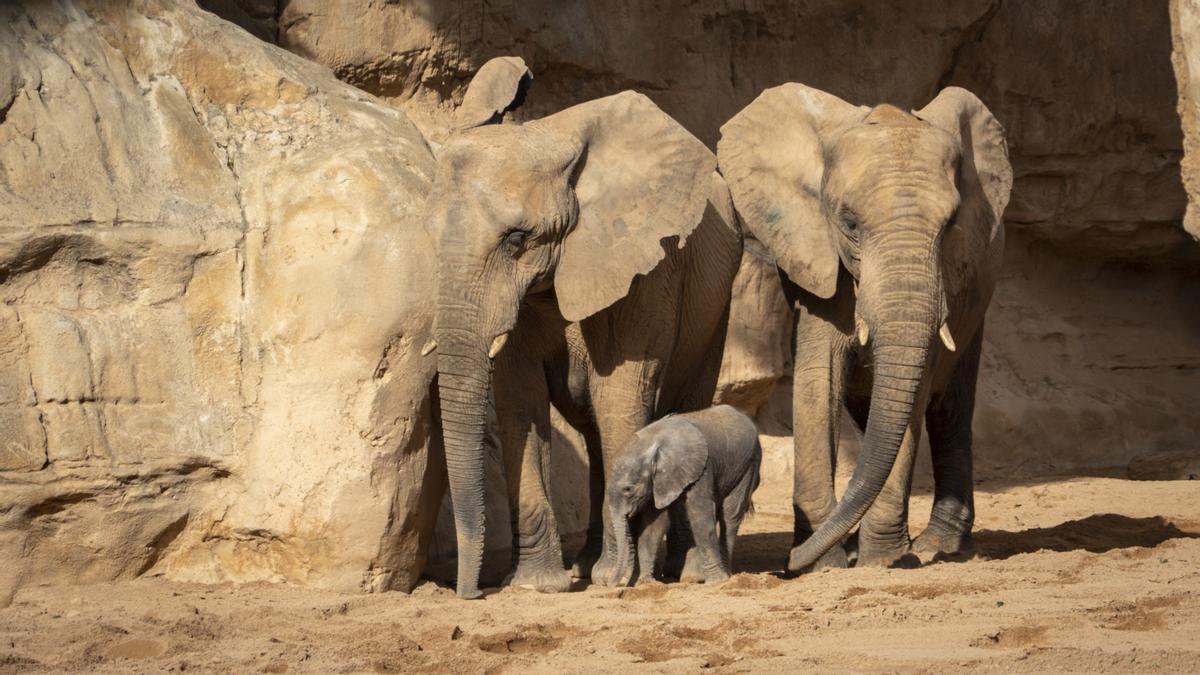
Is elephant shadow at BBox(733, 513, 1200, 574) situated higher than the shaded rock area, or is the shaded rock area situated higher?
the shaded rock area

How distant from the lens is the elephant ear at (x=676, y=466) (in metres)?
8.06

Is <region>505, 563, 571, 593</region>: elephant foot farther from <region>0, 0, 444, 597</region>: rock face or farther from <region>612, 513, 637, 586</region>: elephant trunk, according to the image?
<region>0, 0, 444, 597</region>: rock face

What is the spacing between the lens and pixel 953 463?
9.92m

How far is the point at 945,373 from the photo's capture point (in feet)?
30.0

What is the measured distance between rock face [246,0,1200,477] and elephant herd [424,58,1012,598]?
2967 mm

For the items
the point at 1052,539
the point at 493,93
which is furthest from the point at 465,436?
the point at 1052,539

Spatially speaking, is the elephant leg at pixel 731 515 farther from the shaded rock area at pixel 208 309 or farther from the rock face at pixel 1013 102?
the rock face at pixel 1013 102

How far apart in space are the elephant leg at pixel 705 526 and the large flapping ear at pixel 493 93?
6.64 ft

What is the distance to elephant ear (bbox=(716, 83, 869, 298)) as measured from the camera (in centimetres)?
848

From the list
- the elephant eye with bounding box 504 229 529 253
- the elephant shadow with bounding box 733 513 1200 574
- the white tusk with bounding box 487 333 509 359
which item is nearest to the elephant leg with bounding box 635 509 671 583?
the elephant shadow with bounding box 733 513 1200 574

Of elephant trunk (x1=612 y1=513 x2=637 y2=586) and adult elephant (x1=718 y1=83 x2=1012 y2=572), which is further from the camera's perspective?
elephant trunk (x1=612 y1=513 x2=637 y2=586)

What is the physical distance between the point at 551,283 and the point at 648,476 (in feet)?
3.39

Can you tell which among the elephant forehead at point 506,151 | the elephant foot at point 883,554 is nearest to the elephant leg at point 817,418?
the elephant foot at point 883,554

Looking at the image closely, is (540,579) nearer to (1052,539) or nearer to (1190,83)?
(1052,539)
